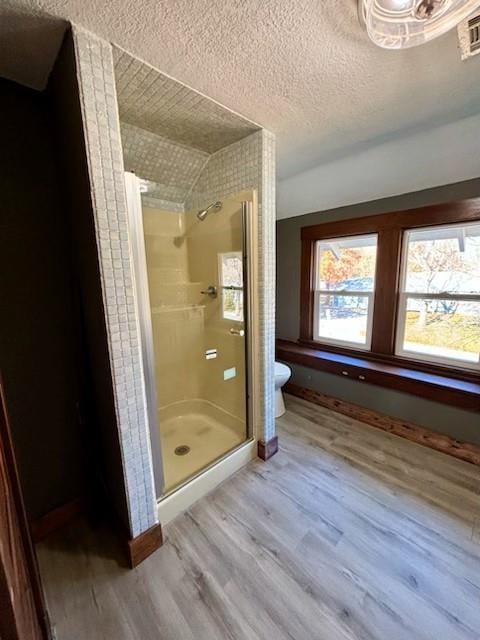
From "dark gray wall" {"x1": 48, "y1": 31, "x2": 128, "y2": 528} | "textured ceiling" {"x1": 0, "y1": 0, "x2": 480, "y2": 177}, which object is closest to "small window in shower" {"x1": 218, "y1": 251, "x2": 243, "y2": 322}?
"textured ceiling" {"x1": 0, "y1": 0, "x2": 480, "y2": 177}

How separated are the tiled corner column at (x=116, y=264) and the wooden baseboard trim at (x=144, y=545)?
3 cm

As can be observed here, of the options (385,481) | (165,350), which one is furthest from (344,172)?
(385,481)

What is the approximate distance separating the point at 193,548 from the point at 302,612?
56 cm

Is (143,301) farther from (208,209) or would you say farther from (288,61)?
(288,61)

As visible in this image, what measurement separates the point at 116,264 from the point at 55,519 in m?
1.47

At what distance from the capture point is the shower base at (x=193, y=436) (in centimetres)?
173

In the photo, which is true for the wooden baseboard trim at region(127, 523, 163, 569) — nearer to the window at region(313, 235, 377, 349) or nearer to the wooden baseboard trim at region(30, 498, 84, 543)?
the wooden baseboard trim at region(30, 498, 84, 543)

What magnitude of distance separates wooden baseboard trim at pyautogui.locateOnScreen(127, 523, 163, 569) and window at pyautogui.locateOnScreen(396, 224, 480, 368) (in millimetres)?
2246

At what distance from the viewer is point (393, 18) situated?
0.98 meters

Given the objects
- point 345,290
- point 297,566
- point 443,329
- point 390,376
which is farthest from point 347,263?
point 297,566

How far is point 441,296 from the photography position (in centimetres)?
212

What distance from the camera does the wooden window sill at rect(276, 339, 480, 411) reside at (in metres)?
1.93

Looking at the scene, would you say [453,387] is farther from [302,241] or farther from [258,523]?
[302,241]

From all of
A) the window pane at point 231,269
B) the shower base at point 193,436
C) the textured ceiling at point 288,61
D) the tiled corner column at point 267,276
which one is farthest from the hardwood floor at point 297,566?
the textured ceiling at point 288,61
